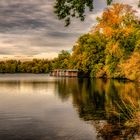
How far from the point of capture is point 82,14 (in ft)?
61.6

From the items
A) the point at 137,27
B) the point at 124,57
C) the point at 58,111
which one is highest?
the point at 137,27

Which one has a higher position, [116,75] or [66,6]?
[66,6]

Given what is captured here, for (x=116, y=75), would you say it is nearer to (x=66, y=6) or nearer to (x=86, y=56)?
(x=86, y=56)

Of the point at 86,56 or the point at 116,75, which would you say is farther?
the point at 86,56

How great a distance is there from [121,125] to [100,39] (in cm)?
8403

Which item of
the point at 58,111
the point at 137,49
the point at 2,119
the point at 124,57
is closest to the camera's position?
the point at 2,119

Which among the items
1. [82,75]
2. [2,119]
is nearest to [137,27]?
[82,75]

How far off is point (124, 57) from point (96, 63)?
27.7 m

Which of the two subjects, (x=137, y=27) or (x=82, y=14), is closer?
(x=82, y=14)

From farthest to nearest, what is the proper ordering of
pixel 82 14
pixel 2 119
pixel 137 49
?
pixel 137 49 → pixel 2 119 → pixel 82 14

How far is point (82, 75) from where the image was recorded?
418ft

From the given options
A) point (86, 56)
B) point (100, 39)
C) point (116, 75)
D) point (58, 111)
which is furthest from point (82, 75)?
point (58, 111)

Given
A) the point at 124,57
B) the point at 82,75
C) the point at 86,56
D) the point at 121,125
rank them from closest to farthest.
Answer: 1. the point at 121,125
2. the point at 124,57
3. the point at 86,56
4. the point at 82,75

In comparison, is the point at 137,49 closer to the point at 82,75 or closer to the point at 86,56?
the point at 86,56
